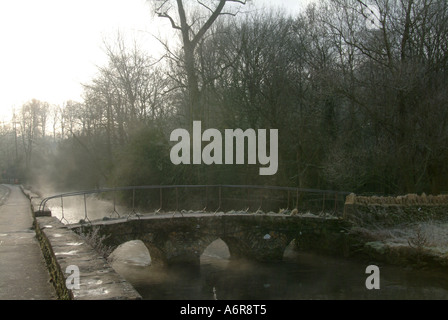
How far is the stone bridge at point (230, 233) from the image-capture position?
46.6 ft

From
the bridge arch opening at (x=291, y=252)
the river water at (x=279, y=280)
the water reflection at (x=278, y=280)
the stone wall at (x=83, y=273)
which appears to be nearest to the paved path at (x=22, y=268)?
the stone wall at (x=83, y=273)

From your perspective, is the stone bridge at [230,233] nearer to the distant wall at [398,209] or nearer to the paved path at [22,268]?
the distant wall at [398,209]

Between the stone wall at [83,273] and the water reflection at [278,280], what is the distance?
5014mm

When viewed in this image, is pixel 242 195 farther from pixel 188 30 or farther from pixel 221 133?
pixel 188 30

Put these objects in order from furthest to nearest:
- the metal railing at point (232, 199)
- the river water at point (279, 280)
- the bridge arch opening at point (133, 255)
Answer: the metal railing at point (232, 199), the bridge arch opening at point (133, 255), the river water at point (279, 280)

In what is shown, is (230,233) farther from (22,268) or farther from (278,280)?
(22,268)

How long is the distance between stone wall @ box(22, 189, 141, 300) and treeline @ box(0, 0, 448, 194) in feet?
40.9

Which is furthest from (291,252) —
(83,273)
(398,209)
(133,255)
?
(83,273)

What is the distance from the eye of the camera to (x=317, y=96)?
64.9 feet

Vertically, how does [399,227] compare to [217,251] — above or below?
above

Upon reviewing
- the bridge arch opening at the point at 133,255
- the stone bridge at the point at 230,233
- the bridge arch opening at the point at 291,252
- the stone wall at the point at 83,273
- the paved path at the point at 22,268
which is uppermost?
the stone wall at the point at 83,273

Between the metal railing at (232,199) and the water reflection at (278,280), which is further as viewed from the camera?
the metal railing at (232,199)

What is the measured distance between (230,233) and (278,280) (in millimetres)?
2804

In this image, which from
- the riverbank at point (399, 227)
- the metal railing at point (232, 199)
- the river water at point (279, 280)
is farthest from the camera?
the metal railing at point (232, 199)
